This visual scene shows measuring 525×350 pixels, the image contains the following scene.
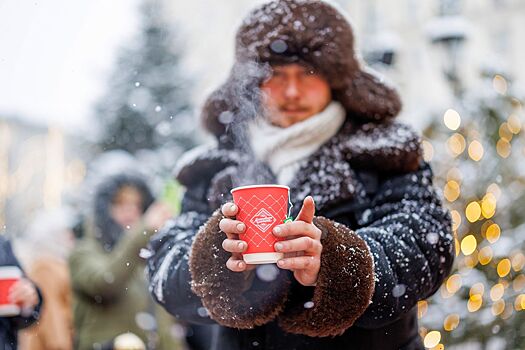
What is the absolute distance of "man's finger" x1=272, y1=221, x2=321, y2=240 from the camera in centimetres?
168

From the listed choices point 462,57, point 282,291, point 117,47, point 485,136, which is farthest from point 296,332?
point 117,47

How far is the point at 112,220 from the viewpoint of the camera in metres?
5.39

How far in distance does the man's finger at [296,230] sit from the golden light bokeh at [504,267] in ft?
8.54

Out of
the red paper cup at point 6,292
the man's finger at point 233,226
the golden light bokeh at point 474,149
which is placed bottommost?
the golden light bokeh at point 474,149

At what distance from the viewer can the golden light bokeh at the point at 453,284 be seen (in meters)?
4.18

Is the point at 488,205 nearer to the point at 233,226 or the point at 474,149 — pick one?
the point at 474,149

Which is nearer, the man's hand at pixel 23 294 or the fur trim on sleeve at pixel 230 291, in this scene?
the fur trim on sleeve at pixel 230 291

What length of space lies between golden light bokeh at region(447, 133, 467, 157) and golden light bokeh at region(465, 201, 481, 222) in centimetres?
45

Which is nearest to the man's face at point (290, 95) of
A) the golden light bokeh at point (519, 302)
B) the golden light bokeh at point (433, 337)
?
the golden light bokeh at point (433, 337)

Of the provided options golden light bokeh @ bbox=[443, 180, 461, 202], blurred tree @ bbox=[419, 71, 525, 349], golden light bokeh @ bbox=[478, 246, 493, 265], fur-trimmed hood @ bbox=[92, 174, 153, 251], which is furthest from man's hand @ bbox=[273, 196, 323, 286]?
fur-trimmed hood @ bbox=[92, 174, 153, 251]

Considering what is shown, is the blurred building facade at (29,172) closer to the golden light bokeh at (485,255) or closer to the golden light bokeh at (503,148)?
the golden light bokeh at (503,148)

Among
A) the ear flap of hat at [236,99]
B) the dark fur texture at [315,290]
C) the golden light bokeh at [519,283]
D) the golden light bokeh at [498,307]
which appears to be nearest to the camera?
the dark fur texture at [315,290]

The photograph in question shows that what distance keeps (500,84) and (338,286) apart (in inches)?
134

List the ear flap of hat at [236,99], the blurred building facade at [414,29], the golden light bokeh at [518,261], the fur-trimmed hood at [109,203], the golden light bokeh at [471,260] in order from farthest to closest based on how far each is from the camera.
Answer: the blurred building facade at [414,29] → the fur-trimmed hood at [109,203] → the golden light bokeh at [471,260] → the golden light bokeh at [518,261] → the ear flap of hat at [236,99]
